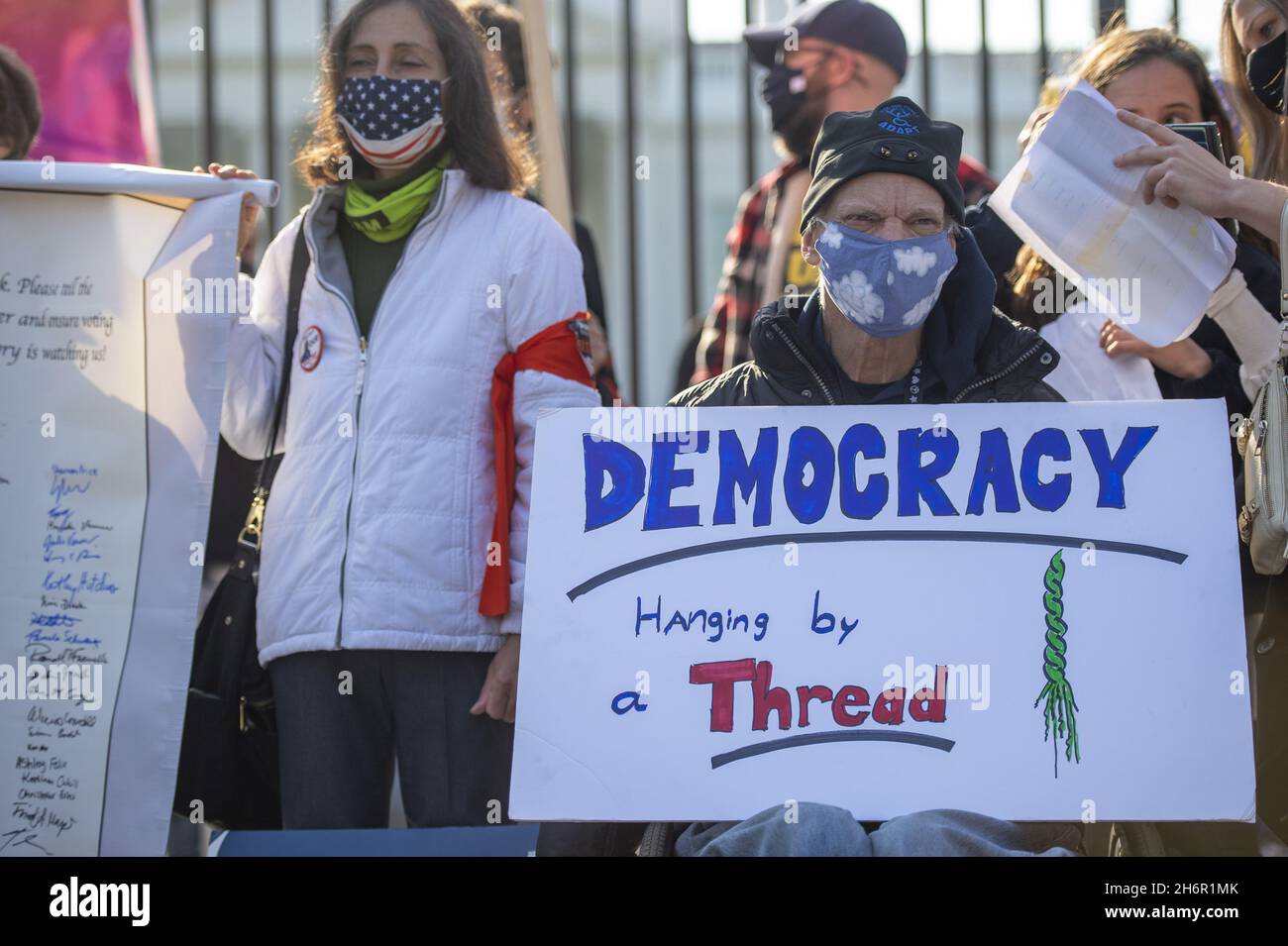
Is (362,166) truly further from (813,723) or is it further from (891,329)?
(813,723)

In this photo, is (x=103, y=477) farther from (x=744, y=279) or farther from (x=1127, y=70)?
(x=1127, y=70)

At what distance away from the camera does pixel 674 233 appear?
56.4 feet

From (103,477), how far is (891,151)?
1.76 meters

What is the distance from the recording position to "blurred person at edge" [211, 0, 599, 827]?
359cm

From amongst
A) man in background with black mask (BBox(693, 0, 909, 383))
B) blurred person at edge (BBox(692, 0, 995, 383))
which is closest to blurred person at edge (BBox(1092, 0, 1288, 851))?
blurred person at edge (BBox(692, 0, 995, 383))

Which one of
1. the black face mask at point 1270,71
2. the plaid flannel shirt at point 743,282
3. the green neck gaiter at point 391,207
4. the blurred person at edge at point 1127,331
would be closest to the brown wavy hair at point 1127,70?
the blurred person at edge at point 1127,331

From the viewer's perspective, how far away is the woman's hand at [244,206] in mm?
3857

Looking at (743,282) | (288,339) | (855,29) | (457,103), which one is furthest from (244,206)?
(855,29)

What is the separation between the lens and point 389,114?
3.84 metres

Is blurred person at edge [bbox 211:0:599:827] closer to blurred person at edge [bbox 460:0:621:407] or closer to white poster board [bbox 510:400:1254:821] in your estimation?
blurred person at edge [bbox 460:0:621:407]

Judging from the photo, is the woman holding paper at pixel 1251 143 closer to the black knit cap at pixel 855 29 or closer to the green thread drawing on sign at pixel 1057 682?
the green thread drawing on sign at pixel 1057 682

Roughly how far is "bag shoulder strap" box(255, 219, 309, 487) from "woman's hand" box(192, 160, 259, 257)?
0.11m
